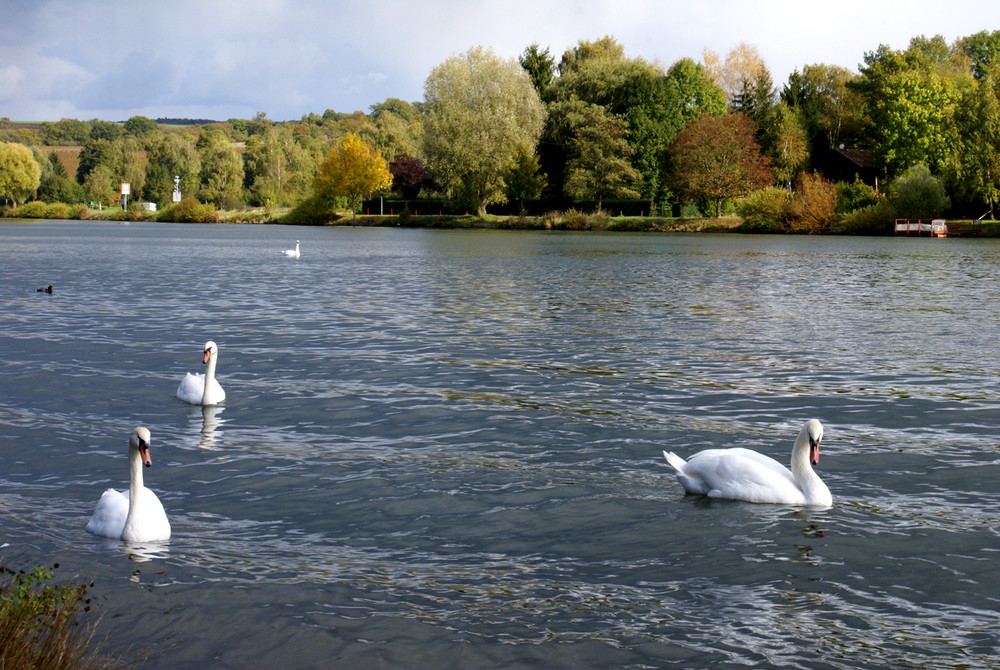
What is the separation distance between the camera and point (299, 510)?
794 cm

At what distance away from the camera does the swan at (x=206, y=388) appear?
1177 cm

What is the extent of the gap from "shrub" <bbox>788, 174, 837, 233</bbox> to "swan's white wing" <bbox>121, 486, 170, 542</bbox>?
6561 centimetres

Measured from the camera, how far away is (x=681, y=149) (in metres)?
74.6

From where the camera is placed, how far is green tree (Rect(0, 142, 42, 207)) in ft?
372

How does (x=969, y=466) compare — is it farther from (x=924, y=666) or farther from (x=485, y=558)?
(x=485, y=558)

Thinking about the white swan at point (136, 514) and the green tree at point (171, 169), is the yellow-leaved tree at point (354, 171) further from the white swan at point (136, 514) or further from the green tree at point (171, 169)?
the white swan at point (136, 514)

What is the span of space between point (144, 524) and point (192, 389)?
16.6 ft

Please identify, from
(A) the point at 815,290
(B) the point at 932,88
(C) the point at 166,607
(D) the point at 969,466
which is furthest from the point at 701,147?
(C) the point at 166,607

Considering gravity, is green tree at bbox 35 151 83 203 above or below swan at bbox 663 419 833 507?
above

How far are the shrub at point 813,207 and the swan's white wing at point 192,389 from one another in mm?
61585

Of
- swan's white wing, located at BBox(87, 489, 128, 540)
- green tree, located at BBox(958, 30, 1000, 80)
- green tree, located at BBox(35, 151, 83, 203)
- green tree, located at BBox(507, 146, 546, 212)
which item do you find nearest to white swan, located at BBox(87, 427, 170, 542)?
swan's white wing, located at BBox(87, 489, 128, 540)

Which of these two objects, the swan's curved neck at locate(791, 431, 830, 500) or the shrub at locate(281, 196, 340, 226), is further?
the shrub at locate(281, 196, 340, 226)

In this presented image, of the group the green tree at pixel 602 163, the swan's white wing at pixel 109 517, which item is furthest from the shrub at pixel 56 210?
the swan's white wing at pixel 109 517

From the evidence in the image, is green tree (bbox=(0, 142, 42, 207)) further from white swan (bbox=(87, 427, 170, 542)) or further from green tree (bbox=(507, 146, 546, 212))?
white swan (bbox=(87, 427, 170, 542))
